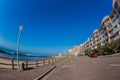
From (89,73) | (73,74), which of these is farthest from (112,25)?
(73,74)

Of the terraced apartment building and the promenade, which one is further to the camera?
the terraced apartment building

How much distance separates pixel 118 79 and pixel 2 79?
21.5 feet

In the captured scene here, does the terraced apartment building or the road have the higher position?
the terraced apartment building

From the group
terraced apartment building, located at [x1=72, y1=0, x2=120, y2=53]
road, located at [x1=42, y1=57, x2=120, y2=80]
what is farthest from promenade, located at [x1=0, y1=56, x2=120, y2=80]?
terraced apartment building, located at [x1=72, y1=0, x2=120, y2=53]

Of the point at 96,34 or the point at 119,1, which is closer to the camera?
the point at 119,1

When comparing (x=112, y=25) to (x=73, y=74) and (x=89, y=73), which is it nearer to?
(x=89, y=73)

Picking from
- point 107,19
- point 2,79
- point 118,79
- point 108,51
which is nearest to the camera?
point 118,79

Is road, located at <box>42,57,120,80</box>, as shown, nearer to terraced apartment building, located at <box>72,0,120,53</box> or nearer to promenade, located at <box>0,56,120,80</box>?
promenade, located at <box>0,56,120,80</box>

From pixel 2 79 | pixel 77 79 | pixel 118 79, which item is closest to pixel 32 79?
pixel 2 79

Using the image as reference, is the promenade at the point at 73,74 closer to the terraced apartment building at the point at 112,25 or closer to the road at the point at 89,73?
the road at the point at 89,73

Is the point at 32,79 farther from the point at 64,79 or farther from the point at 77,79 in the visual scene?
the point at 77,79

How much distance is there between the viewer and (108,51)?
177 ft

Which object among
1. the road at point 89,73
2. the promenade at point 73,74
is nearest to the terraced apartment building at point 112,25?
the road at point 89,73

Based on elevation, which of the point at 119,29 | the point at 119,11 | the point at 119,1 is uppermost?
the point at 119,1
